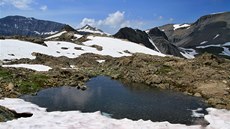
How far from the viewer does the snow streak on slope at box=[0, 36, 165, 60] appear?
299 feet

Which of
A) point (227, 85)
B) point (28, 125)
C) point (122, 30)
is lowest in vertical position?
point (28, 125)

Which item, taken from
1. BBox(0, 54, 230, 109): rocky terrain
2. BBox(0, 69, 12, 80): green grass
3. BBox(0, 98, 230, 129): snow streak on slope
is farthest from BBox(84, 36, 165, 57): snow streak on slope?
BBox(0, 98, 230, 129): snow streak on slope

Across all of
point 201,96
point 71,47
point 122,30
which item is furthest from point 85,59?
point 122,30

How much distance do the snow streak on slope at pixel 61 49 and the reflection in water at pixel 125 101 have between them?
35.5m

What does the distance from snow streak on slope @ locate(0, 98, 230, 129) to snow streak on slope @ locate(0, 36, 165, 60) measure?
159 feet

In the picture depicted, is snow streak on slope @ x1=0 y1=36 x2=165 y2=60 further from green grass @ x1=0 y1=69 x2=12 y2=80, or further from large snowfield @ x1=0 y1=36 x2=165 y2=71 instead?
green grass @ x1=0 y1=69 x2=12 y2=80

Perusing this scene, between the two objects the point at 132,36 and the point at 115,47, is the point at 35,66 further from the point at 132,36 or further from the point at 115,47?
the point at 132,36

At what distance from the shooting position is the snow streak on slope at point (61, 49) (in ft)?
299

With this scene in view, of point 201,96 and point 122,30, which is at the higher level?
point 122,30

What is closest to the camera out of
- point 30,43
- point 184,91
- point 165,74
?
point 184,91

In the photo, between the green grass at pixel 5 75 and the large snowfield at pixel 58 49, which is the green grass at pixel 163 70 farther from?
the green grass at pixel 5 75

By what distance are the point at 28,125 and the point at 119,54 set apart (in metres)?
82.7

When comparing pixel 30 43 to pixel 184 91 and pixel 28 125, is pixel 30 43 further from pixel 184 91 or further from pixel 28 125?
pixel 28 125

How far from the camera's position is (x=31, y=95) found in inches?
2126
